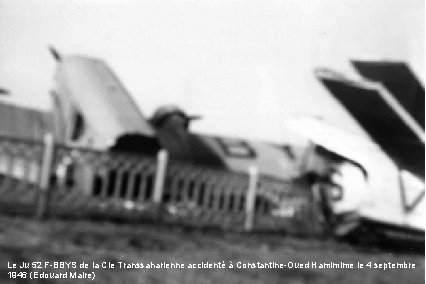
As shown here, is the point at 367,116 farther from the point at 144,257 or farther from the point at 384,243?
the point at 144,257

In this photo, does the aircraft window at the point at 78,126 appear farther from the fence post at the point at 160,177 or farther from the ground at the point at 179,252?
the ground at the point at 179,252

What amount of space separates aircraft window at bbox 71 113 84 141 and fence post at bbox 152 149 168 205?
3.30 metres

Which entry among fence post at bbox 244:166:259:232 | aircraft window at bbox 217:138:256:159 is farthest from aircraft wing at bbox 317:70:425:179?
aircraft window at bbox 217:138:256:159

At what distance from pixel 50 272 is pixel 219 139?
1040cm

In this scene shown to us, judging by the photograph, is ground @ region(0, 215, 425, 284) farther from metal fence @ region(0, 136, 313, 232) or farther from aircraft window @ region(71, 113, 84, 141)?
aircraft window @ region(71, 113, 84, 141)

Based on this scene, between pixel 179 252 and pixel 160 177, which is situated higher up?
pixel 160 177

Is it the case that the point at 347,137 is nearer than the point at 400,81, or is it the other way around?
the point at 400,81

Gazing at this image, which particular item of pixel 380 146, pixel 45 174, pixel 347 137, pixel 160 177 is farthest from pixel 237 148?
pixel 45 174

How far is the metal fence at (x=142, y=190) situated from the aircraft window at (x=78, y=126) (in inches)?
82.2

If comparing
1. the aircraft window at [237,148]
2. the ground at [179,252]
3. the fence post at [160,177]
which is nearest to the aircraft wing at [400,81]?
the ground at [179,252]

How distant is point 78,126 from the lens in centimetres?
910

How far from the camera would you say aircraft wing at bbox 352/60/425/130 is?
493cm

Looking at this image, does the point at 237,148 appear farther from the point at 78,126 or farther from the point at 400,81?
the point at 400,81

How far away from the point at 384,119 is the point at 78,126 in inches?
243
